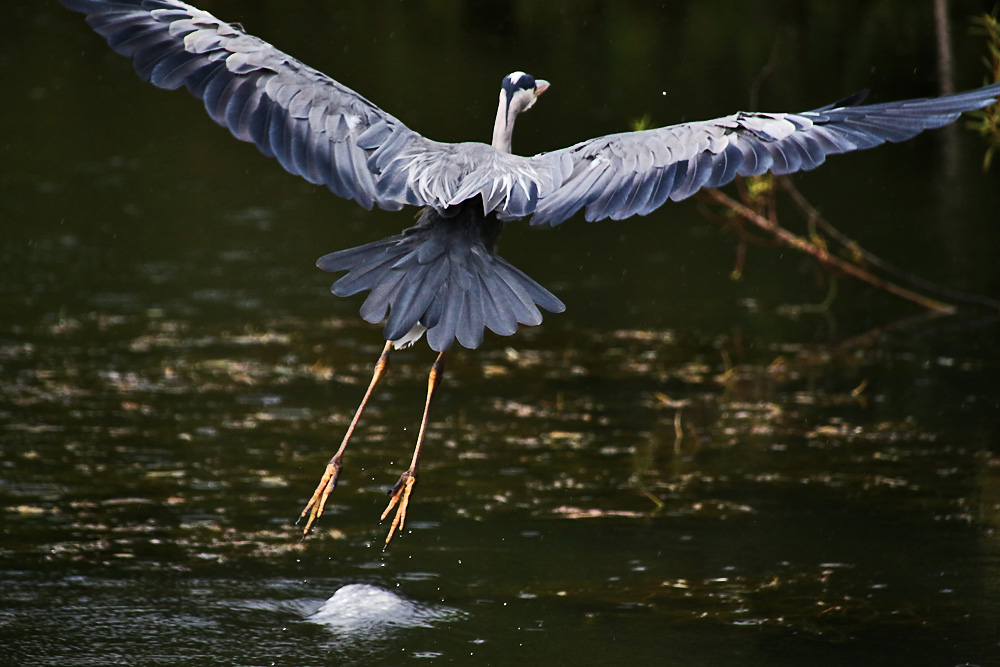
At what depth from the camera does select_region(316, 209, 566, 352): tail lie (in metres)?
5.38

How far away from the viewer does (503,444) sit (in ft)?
27.5

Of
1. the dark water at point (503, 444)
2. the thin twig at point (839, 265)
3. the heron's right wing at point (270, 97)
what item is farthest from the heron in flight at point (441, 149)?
the thin twig at point (839, 265)

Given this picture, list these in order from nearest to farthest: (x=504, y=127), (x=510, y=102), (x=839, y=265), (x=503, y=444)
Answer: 1. (x=504, y=127)
2. (x=510, y=102)
3. (x=503, y=444)
4. (x=839, y=265)

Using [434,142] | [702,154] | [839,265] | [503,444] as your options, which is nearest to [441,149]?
[434,142]

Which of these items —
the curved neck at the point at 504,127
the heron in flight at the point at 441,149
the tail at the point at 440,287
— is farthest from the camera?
the curved neck at the point at 504,127

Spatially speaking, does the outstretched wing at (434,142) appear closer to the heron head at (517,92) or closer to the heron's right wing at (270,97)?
the heron's right wing at (270,97)

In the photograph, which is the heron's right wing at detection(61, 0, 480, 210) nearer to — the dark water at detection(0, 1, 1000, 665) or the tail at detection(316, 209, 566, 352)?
the tail at detection(316, 209, 566, 352)

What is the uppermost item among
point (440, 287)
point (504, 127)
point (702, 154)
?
point (504, 127)

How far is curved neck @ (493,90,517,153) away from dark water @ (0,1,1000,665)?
1.86m

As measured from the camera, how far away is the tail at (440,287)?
17.7ft

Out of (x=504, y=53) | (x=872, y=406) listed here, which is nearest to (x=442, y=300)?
(x=872, y=406)

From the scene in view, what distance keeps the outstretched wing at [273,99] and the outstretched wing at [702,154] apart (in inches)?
14.0

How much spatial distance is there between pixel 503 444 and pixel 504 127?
2277mm

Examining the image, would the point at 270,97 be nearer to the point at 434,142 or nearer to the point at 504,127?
the point at 434,142
